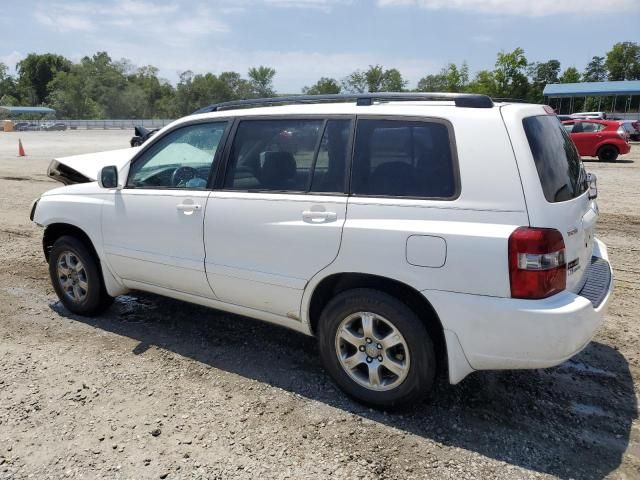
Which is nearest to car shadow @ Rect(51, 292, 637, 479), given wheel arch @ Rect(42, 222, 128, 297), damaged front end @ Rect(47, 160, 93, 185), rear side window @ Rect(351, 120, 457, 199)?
wheel arch @ Rect(42, 222, 128, 297)

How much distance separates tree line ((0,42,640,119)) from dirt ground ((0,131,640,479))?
2176 inches

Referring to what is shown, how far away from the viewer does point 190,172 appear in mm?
4066

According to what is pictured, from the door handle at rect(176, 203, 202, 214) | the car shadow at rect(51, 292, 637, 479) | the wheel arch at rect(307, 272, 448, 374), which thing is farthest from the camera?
the door handle at rect(176, 203, 202, 214)

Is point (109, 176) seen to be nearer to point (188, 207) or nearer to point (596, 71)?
point (188, 207)

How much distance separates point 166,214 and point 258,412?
162 cm

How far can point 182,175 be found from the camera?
4109mm

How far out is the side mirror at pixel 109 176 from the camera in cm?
419

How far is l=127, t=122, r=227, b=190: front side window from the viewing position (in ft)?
12.9

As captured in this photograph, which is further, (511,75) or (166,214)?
(511,75)

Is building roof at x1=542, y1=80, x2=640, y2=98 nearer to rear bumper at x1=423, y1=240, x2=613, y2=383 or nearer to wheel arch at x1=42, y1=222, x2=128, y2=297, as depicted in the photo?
wheel arch at x1=42, y1=222, x2=128, y2=297

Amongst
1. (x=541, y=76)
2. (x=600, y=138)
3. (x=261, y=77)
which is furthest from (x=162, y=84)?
(x=600, y=138)

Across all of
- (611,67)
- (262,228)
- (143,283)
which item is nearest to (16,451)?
(143,283)

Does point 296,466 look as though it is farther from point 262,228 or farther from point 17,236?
point 17,236

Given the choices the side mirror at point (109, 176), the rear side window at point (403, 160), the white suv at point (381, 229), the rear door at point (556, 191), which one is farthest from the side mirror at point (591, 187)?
the side mirror at point (109, 176)
